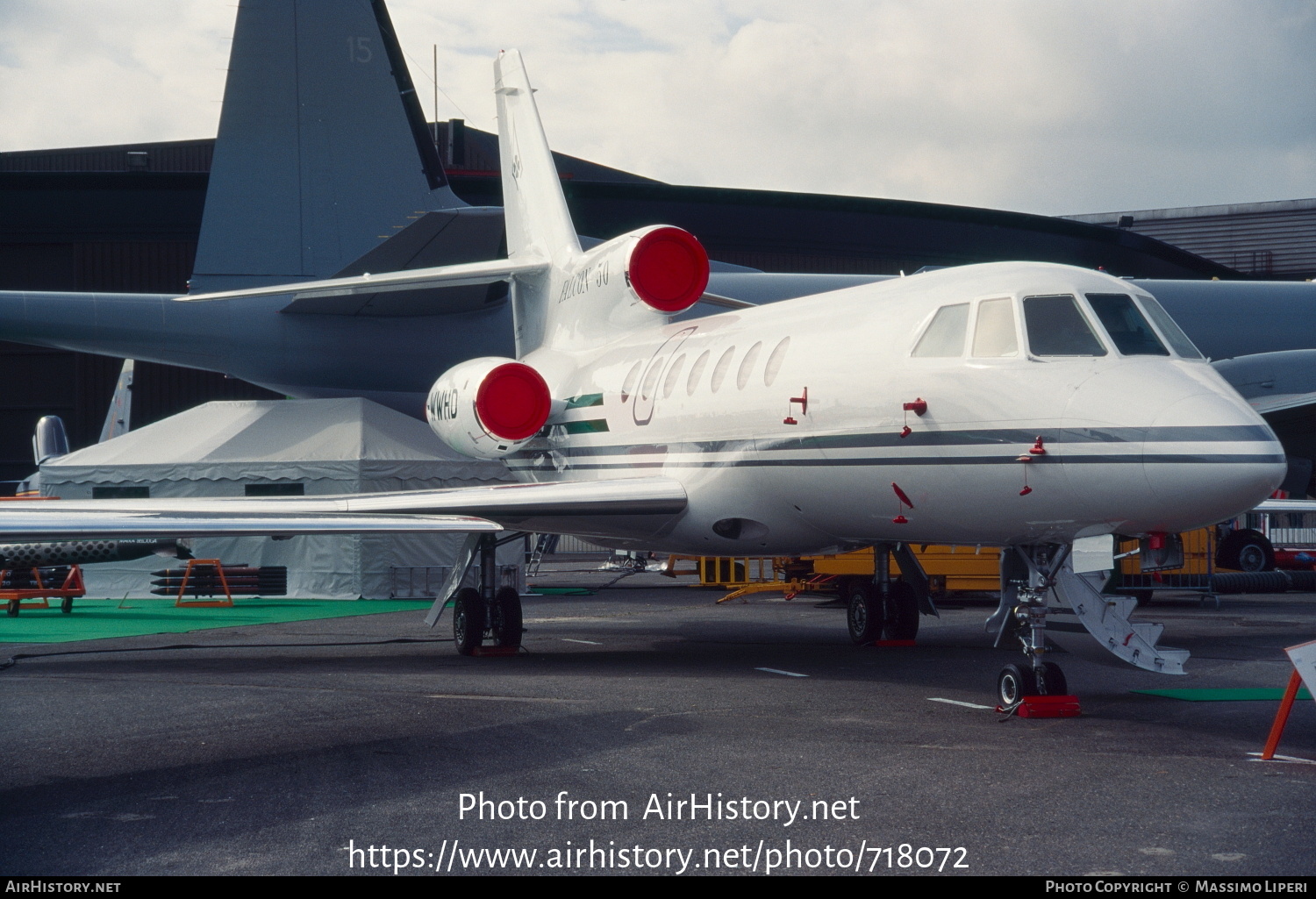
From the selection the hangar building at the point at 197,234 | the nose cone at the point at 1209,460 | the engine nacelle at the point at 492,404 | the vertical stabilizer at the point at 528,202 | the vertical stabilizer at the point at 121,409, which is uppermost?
the hangar building at the point at 197,234

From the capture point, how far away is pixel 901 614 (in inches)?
506

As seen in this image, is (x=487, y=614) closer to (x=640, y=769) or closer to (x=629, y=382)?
(x=629, y=382)

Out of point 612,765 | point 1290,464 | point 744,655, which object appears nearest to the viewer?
point 612,765

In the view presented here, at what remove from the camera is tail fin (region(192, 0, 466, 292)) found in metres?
21.6

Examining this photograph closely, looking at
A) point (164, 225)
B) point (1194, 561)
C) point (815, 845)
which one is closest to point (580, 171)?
point (164, 225)

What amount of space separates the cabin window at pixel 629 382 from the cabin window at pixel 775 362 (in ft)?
8.06

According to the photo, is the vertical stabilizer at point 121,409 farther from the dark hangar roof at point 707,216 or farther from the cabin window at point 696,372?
the cabin window at point 696,372

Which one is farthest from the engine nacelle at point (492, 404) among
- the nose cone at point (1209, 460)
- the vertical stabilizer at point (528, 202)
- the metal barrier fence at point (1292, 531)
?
the metal barrier fence at point (1292, 531)

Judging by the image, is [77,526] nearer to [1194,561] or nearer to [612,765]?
[612,765]

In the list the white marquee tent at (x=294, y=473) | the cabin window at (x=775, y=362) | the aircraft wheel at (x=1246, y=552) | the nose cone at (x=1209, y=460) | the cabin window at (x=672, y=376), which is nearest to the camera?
the nose cone at (x=1209, y=460)

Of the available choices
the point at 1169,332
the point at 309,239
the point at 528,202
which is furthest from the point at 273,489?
the point at 1169,332

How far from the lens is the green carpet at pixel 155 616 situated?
642 inches

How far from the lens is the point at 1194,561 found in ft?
67.6
